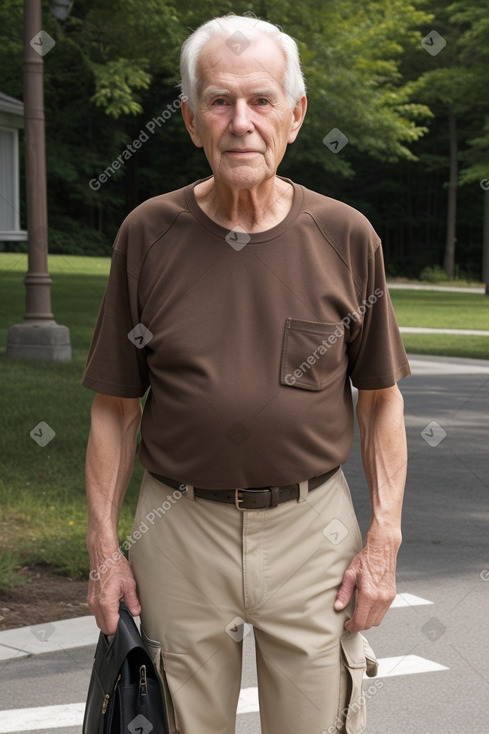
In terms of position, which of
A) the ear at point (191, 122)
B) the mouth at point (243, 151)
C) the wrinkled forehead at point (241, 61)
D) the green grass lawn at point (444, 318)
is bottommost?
the green grass lawn at point (444, 318)

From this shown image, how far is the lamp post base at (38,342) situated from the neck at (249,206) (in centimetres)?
1283

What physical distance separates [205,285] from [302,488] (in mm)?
504

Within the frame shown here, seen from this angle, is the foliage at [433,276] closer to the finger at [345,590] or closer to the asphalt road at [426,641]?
the asphalt road at [426,641]

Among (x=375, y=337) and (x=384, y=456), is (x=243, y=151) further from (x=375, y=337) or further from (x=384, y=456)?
(x=384, y=456)

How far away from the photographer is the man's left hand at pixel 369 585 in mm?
2691

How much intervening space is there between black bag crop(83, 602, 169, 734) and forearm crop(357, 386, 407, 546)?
593 millimetres

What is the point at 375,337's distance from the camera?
2.71 meters

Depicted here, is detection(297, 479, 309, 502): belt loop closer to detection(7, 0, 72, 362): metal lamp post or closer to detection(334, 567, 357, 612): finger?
detection(334, 567, 357, 612): finger

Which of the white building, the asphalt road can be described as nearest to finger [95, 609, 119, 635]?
the asphalt road

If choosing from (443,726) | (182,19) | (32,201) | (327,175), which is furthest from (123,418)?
(327,175)

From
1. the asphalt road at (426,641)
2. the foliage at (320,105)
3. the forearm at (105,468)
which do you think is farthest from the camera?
the foliage at (320,105)

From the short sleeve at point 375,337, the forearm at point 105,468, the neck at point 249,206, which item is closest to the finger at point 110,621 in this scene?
the forearm at point 105,468

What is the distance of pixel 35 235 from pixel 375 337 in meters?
13.1

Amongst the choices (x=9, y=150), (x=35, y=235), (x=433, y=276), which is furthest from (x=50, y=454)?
(x=433, y=276)
